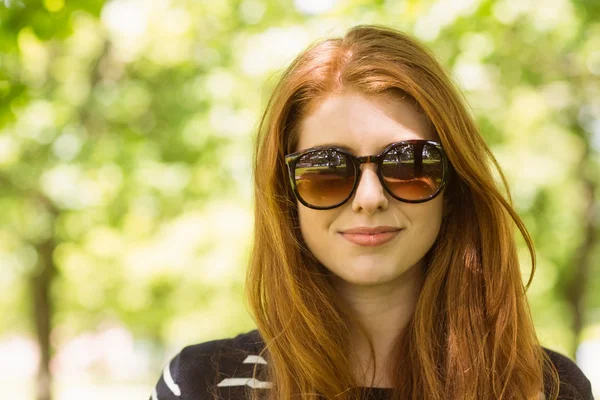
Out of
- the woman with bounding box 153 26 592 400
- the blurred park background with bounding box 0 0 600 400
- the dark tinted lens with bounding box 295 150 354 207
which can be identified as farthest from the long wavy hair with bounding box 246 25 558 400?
the blurred park background with bounding box 0 0 600 400

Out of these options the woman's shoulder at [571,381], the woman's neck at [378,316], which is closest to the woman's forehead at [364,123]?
the woman's neck at [378,316]

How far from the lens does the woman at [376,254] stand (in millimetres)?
2066

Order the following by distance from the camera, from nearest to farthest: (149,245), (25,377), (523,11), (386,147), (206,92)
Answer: (386,147)
(523,11)
(206,92)
(149,245)
(25,377)

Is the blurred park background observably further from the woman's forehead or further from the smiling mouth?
the smiling mouth

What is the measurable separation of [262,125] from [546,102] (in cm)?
679

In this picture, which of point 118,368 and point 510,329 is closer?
point 510,329

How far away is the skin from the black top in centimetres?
34

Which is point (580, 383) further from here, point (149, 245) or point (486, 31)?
point (149, 245)

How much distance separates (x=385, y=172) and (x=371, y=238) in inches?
7.3

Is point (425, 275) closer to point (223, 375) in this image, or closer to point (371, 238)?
point (371, 238)

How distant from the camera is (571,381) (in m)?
2.27

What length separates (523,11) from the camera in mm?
6129

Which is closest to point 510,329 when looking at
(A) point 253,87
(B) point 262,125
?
(B) point 262,125

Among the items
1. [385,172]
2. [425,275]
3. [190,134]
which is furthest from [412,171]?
[190,134]
